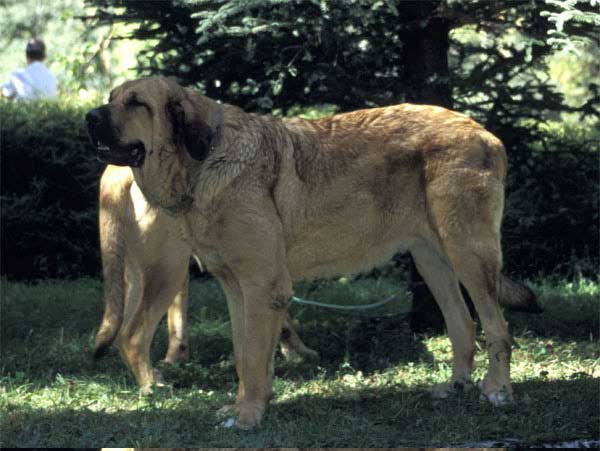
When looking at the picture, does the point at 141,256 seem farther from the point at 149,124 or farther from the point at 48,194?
the point at 48,194

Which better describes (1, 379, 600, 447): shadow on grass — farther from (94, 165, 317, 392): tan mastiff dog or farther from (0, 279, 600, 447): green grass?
(94, 165, 317, 392): tan mastiff dog

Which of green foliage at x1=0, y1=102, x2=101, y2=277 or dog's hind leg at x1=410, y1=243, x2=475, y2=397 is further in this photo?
green foliage at x1=0, y1=102, x2=101, y2=277

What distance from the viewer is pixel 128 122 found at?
5.85 meters

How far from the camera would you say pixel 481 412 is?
6.28 meters

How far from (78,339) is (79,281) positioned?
8.69ft

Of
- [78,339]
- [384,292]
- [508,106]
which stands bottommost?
[384,292]

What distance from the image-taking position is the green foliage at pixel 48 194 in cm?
1118

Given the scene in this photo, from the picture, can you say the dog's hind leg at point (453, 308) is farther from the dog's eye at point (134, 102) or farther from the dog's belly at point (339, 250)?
the dog's eye at point (134, 102)

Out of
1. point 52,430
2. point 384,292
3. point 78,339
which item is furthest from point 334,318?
point 52,430

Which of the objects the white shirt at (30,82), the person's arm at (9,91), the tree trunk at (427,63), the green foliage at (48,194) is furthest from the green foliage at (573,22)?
the person's arm at (9,91)

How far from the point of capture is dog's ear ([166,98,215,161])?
595 centimetres

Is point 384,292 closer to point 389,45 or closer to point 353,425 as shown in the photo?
point 389,45

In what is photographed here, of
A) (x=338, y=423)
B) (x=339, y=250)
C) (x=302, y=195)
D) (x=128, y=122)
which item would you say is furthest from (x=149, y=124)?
(x=338, y=423)

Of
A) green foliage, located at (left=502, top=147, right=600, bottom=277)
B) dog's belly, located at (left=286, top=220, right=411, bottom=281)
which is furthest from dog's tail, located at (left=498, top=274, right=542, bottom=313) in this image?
green foliage, located at (left=502, top=147, right=600, bottom=277)
